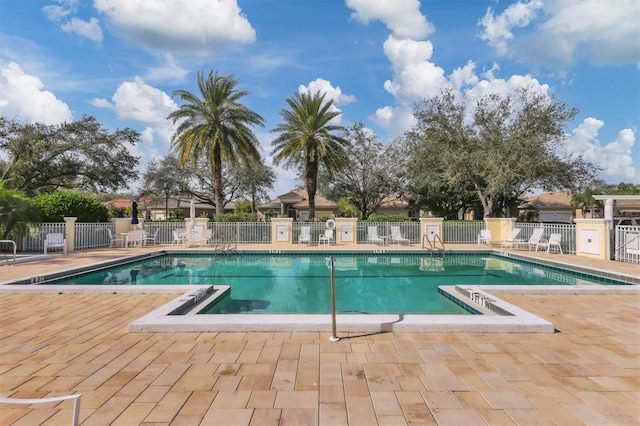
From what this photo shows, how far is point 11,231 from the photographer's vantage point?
538 inches

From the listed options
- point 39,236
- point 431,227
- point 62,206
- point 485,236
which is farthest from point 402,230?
point 39,236

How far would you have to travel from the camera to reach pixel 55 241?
48.3ft

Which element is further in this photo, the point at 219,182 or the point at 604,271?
the point at 219,182

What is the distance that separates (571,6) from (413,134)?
1885 centimetres

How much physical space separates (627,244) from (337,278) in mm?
9819

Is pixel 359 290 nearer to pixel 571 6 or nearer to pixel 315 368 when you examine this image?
pixel 315 368

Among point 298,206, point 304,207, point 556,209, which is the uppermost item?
point 298,206

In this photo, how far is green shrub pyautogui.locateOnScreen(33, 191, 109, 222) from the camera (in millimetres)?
15766

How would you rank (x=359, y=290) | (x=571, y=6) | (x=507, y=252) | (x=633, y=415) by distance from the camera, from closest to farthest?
(x=633, y=415) → (x=571, y=6) → (x=359, y=290) → (x=507, y=252)

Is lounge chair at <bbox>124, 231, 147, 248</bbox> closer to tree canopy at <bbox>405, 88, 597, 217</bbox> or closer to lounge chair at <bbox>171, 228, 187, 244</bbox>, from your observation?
lounge chair at <bbox>171, 228, 187, 244</bbox>

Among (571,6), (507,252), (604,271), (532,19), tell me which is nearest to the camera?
(571,6)

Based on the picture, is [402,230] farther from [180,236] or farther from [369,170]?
[369,170]

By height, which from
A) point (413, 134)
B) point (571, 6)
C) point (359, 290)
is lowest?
point (359, 290)

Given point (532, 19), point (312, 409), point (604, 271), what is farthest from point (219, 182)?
point (312, 409)
